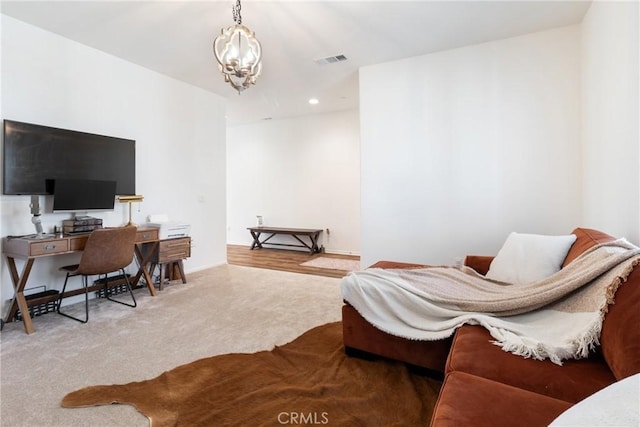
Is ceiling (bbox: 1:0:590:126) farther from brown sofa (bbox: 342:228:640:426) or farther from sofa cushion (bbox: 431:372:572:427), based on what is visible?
sofa cushion (bbox: 431:372:572:427)

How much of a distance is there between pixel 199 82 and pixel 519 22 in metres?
3.96

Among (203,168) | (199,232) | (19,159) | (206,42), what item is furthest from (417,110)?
(19,159)

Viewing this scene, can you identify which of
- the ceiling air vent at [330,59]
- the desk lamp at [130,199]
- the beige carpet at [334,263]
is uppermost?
the ceiling air vent at [330,59]

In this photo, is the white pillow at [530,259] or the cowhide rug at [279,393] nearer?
the cowhide rug at [279,393]

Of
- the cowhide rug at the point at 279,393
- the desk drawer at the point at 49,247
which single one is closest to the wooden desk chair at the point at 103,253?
the desk drawer at the point at 49,247

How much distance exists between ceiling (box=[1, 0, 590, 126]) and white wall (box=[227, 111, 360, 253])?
87.1 inches

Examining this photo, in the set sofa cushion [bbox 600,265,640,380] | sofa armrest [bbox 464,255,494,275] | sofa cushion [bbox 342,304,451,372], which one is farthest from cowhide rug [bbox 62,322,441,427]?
sofa armrest [bbox 464,255,494,275]

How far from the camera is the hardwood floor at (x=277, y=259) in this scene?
466 centimetres

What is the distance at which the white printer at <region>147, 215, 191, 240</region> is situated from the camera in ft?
12.0

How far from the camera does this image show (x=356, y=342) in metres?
2.02

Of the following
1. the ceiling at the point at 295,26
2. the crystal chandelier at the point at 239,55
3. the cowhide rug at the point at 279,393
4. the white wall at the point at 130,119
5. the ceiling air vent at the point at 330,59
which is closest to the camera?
the cowhide rug at the point at 279,393

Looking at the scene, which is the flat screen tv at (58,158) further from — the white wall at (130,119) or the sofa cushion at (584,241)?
the sofa cushion at (584,241)

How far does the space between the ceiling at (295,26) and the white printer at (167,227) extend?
6.40 ft

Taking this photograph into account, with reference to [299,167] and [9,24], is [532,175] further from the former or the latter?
[9,24]
